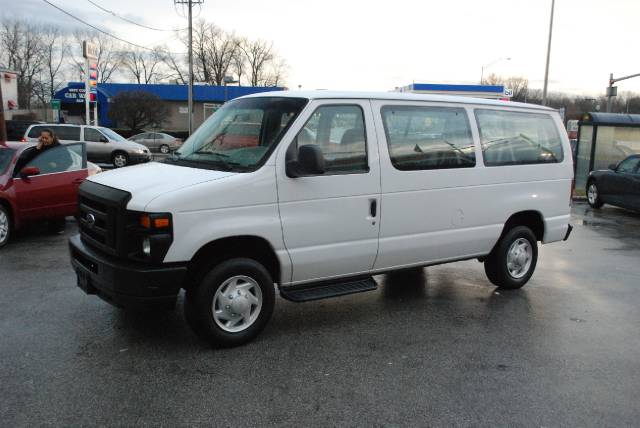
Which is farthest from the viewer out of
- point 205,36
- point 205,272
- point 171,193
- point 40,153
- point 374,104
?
point 205,36

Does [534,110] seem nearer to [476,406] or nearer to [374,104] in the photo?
[374,104]

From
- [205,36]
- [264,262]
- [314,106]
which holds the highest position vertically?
[205,36]

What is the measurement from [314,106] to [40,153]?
5.94 metres

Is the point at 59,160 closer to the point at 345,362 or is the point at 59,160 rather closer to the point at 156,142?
the point at 345,362

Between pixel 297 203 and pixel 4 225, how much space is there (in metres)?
5.59

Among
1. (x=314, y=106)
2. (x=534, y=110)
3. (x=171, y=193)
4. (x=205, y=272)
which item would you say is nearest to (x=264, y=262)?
(x=205, y=272)

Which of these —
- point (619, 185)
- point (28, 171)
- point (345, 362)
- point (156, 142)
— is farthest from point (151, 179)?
point (156, 142)

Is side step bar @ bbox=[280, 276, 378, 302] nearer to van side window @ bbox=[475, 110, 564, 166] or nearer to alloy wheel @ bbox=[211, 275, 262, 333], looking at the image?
alloy wheel @ bbox=[211, 275, 262, 333]

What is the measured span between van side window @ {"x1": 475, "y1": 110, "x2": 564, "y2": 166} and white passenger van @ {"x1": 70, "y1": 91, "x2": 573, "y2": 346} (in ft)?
0.08

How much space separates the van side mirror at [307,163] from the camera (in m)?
4.52

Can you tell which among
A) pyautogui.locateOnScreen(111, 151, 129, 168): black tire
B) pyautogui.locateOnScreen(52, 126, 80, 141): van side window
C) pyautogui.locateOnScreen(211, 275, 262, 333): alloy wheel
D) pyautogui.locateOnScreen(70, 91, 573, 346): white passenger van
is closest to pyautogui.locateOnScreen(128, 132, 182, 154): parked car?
pyautogui.locateOnScreen(111, 151, 129, 168): black tire

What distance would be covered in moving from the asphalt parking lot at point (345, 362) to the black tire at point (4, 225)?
159 cm

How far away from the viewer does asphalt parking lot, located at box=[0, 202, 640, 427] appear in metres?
3.69

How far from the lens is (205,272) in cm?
454
